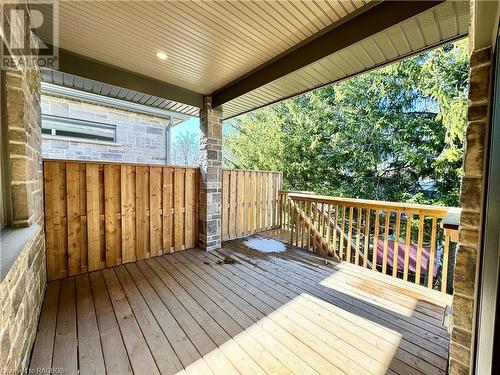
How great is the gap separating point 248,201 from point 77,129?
4.03m

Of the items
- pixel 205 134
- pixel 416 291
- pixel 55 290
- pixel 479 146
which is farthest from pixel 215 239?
pixel 479 146

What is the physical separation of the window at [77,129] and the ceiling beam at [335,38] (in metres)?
3.75

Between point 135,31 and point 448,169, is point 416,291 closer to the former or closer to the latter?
point 135,31

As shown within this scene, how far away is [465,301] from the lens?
3.62 ft

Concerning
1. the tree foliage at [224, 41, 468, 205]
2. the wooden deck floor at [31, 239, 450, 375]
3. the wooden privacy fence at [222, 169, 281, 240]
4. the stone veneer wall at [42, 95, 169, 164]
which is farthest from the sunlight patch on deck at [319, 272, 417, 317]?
the stone veneer wall at [42, 95, 169, 164]

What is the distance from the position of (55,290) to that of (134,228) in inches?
44.8

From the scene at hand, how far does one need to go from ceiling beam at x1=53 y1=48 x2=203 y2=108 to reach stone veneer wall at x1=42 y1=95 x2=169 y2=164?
245 centimetres

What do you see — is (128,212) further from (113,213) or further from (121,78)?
(121,78)

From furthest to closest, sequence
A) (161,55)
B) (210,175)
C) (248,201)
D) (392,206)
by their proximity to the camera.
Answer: (248,201) < (210,175) < (392,206) < (161,55)

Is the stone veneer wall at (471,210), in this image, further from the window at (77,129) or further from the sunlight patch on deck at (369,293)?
the window at (77,129)

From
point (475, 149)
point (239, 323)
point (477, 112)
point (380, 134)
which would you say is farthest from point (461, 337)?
point (380, 134)

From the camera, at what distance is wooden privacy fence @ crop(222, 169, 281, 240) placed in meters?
4.62

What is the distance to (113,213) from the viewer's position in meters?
3.21
